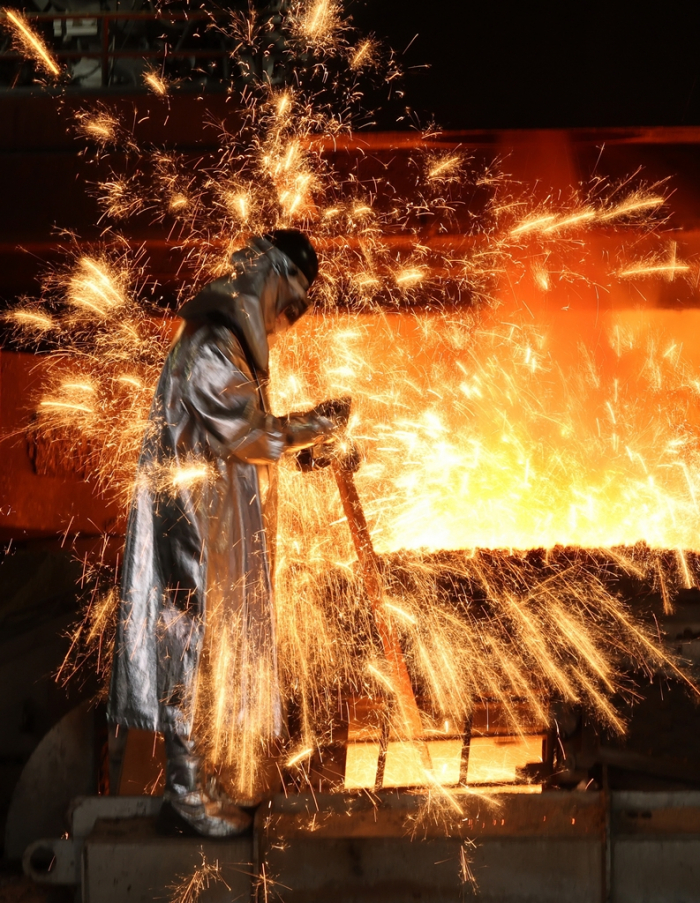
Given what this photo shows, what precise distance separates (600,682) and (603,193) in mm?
2288

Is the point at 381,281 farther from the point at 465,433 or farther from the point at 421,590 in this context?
the point at 421,590

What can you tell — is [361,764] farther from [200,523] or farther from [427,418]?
[427,418]

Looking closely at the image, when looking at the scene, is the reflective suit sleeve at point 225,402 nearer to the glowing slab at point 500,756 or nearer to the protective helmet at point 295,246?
the protective helmet at point 295,246

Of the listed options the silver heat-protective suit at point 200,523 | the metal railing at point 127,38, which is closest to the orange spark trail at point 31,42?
the metal railing at point 127,38

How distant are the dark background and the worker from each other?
1746 millimetres

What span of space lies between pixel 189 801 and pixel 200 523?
697 millimetres

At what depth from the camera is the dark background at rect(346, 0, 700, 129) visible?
11.7ft

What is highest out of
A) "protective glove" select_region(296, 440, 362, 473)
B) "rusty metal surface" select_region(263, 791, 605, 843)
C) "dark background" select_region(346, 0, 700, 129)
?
"dark background" select_region(346, 0, 700, 129)

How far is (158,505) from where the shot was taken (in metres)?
2.32

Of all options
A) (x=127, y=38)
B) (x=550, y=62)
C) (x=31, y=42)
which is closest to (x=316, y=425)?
(x=550, y=62)

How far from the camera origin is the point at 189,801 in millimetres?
2246

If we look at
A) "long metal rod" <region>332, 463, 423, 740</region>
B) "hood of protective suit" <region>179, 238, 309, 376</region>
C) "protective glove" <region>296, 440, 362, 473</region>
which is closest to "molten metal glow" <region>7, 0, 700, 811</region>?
"long metal rod" <region>332, 463, 423, 740</region>

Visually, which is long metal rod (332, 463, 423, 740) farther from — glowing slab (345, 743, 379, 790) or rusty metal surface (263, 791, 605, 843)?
rusty metal surface (263, 791, 605, 843)

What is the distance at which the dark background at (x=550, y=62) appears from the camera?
11.7 feet
